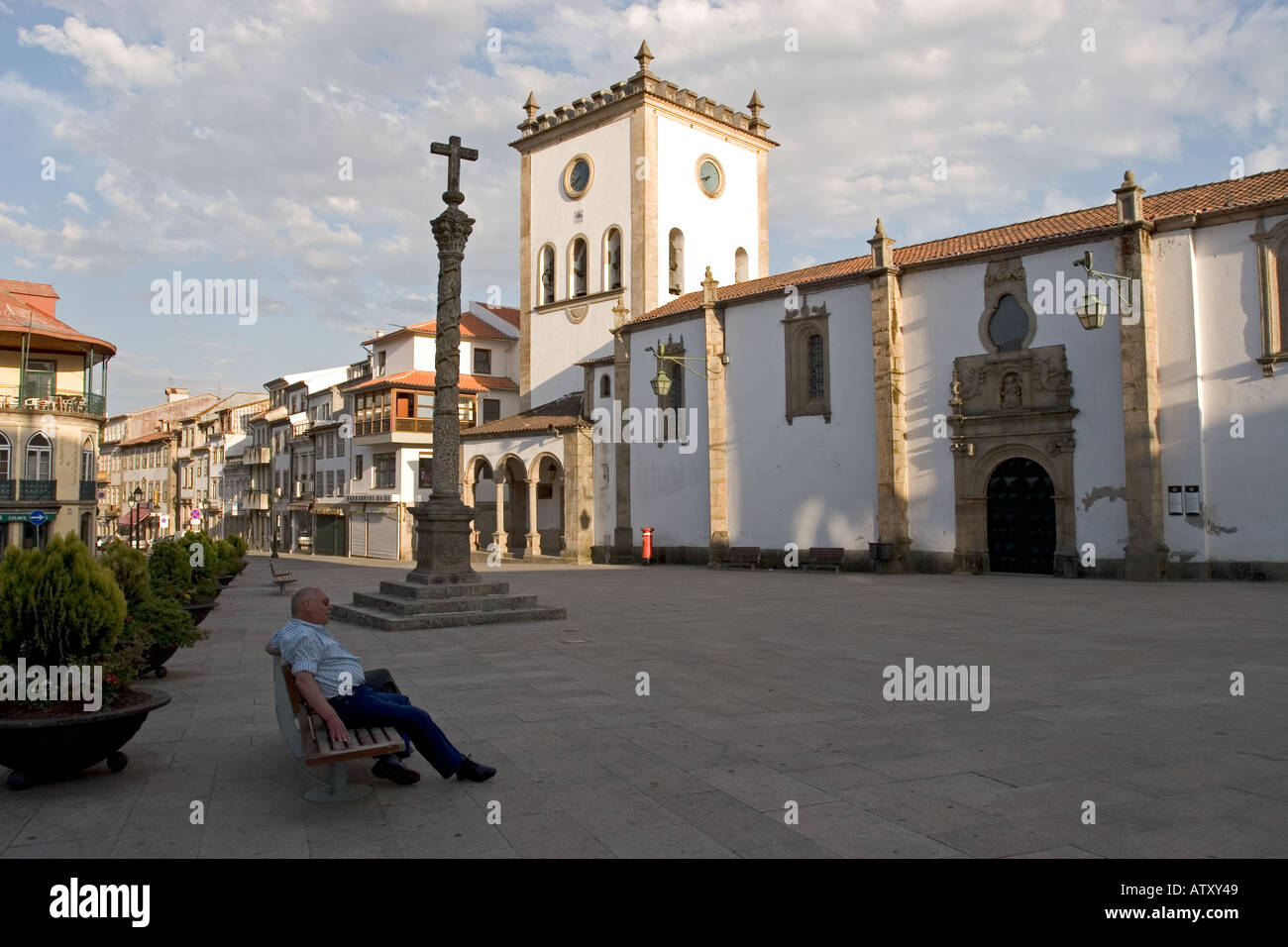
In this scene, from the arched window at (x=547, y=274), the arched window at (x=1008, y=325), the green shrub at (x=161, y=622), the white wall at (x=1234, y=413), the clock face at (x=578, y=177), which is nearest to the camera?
the green shrub at (x=161, y=622)

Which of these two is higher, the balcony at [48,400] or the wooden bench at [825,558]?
the balcony at [48,400]

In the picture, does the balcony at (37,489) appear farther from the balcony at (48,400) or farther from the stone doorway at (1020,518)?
the stone doorway at (1020,518)

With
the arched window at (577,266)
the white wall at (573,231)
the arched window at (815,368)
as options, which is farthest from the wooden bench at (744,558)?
the arched window at (577,266)

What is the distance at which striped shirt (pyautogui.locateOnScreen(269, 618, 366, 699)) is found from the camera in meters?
5.29

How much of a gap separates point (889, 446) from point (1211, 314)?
7.96 meters

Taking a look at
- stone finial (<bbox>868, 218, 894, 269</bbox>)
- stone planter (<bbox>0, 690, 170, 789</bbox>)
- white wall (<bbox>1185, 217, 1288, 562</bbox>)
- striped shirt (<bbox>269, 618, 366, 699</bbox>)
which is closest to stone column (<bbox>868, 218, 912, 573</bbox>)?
stone finial (<bbox>868, 218, 894, 269</bbox>)

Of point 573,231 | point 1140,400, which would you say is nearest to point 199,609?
point 1140,400

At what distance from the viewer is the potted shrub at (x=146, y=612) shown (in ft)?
28.1

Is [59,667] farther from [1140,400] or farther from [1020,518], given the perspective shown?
[1020,518]

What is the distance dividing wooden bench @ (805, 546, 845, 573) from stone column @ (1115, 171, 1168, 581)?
7.69m

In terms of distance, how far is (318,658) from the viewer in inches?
212

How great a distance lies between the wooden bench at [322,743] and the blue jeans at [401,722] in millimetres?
54

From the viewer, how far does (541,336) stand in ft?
134
